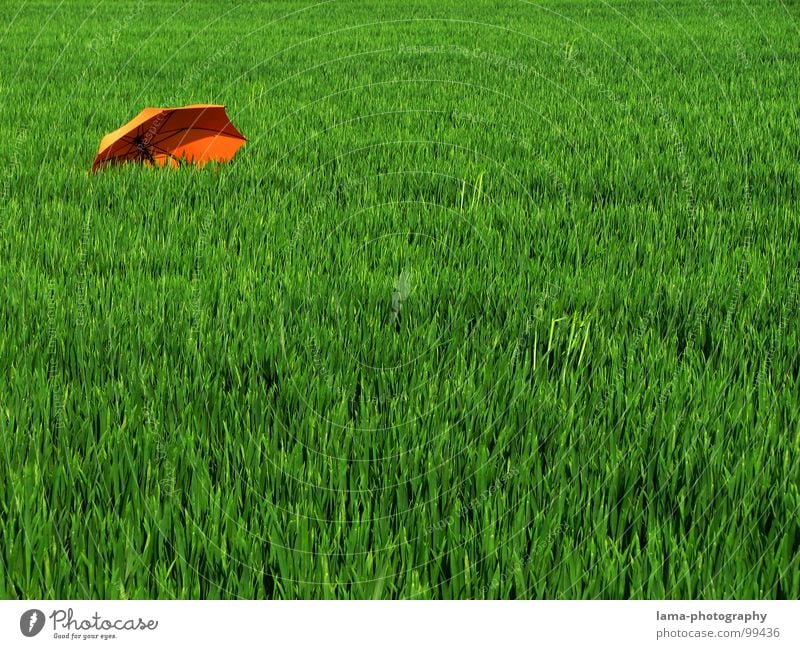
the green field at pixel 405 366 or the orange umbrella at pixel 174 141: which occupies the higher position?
the orange umbrella at pixel 174 141

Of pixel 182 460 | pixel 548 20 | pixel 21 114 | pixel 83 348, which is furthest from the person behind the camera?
pixel 548 20

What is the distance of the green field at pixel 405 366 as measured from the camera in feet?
Result: 4.21

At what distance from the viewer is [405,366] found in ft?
6.20

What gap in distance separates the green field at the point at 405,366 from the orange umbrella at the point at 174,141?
0.16 meters

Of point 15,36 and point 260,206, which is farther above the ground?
point 15,36

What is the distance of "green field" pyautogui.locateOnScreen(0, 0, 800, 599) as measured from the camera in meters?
1.28

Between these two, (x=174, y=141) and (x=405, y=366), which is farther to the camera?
(x=174, y=141)

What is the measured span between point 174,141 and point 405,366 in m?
2.30

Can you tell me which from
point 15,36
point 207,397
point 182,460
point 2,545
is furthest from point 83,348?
point 15,36

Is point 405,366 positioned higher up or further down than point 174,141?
further down

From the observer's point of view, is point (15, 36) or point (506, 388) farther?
point (15, 36)
